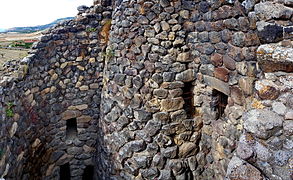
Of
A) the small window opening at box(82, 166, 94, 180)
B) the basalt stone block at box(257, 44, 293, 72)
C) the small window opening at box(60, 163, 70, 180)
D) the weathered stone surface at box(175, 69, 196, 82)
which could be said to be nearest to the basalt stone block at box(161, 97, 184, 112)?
the weathered stone surface at box(175, 69, 196, 82)

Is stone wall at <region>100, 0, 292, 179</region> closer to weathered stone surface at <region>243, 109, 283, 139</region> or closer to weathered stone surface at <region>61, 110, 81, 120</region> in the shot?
weathered stone surface at <region>243, 109, 283, 139</region>

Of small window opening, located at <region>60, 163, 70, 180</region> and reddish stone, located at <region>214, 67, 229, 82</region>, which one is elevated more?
reddish stone, located at <region>214, 67, 229, 82</region>

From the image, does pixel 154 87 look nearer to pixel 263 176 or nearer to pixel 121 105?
pixel 121 105

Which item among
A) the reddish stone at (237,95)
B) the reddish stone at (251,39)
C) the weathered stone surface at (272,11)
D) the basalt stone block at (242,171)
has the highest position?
the weathered stone surface at (272,11)

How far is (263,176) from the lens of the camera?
5.86 feet

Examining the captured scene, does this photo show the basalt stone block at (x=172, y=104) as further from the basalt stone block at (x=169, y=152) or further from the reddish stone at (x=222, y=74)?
the reddish stone at (x=222, y=74)

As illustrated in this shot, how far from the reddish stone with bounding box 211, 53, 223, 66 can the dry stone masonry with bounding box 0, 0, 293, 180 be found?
0.01 m

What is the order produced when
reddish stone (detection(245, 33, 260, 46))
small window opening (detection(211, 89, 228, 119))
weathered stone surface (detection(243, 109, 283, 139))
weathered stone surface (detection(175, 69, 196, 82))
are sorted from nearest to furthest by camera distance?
weathered stone surface (detection(243, 109, 283, 139))
reddish stone (detection(245, 33, 260, 46))
small window opening (detection(211, 89, 228, 119))
weathered stone surface (detection(175, 69, 196, 82))

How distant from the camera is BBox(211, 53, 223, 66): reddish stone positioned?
320 centimetres

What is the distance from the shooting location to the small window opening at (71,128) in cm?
569

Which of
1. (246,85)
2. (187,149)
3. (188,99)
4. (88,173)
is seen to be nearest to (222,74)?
(246,85)

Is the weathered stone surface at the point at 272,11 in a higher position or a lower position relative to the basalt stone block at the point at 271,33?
higher

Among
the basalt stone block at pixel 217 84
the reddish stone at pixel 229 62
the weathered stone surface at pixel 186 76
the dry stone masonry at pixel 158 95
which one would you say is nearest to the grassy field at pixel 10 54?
the dry stone masonry at pixel 158 95

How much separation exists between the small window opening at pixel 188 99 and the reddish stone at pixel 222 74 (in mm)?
597
